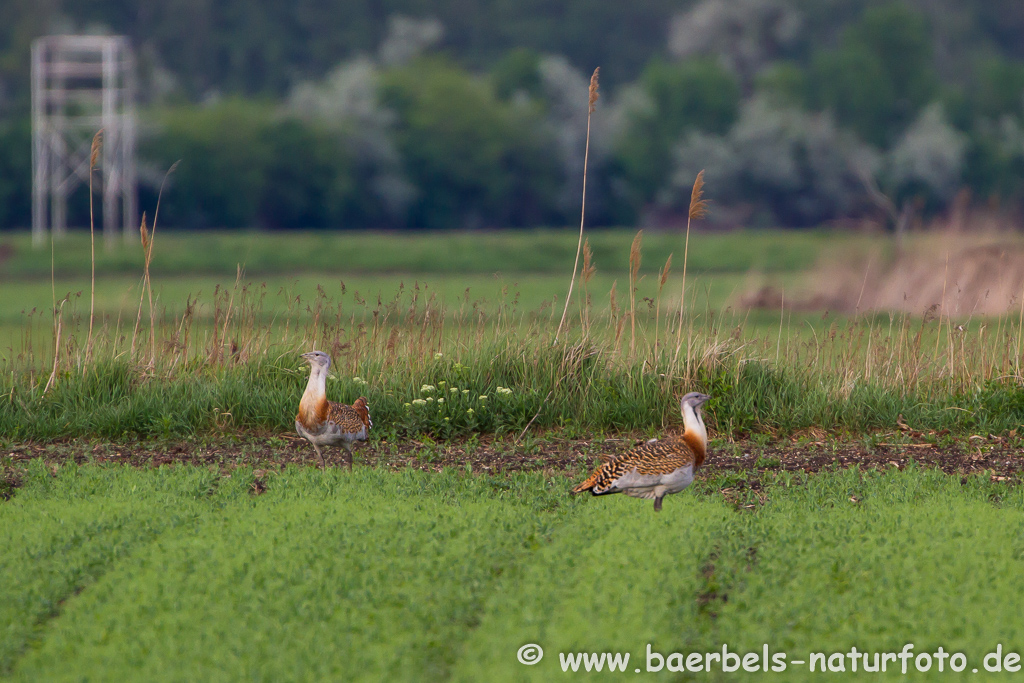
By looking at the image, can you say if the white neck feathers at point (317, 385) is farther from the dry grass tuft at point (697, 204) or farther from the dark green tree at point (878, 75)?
the dark green tree at point (878, 75)

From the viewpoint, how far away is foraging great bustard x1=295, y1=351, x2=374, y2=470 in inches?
247

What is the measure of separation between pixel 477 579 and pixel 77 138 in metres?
39.7

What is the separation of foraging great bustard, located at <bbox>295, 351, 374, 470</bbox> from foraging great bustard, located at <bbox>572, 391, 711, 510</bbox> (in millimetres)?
1461

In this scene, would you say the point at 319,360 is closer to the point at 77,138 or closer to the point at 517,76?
the point at 77,138

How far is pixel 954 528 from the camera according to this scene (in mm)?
5281

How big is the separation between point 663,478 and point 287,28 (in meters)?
55.6

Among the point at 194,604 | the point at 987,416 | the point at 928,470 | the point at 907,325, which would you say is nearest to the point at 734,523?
the point at 928,470

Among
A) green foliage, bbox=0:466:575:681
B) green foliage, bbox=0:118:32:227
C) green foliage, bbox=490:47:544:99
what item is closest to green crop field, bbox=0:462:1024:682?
green foliage, bbox=0:466:575:681

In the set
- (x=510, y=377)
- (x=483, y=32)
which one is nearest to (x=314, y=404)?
(x=510, y=377)

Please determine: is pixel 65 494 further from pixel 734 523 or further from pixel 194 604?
pixel 734 523

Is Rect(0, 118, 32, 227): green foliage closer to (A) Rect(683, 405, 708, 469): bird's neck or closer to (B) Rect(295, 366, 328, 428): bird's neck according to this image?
(B) Rect(295, 366, 328, 428): bird's neck

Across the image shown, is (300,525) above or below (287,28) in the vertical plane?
below

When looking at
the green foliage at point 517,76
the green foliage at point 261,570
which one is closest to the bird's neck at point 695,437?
the green foliage at point 261,570

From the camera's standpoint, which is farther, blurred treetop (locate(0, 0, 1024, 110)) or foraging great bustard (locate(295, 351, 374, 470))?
blurred treetop (locate(0, 0, 1024, 110))
